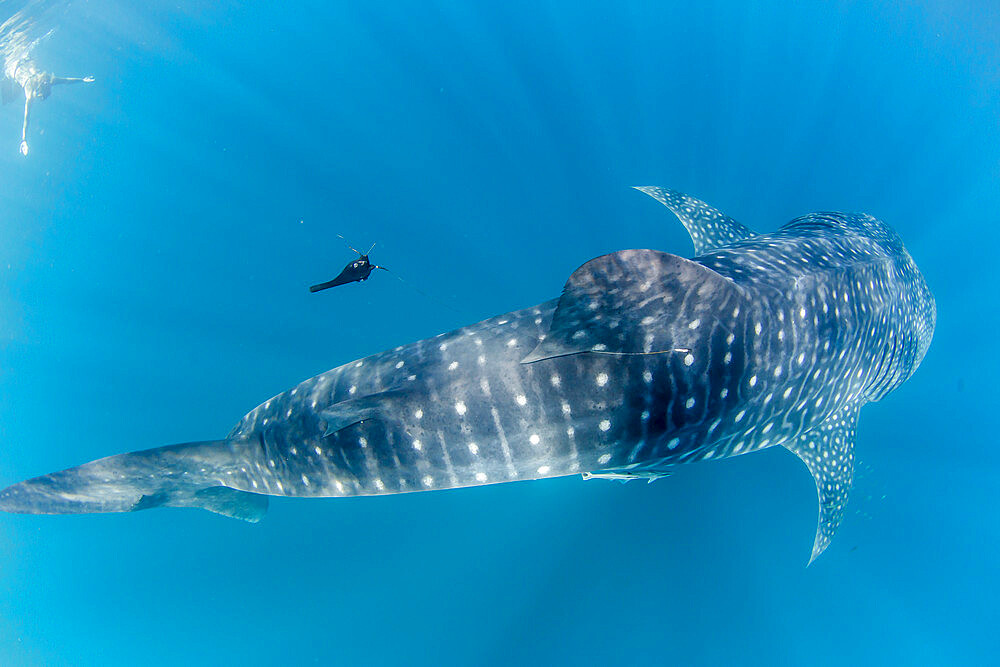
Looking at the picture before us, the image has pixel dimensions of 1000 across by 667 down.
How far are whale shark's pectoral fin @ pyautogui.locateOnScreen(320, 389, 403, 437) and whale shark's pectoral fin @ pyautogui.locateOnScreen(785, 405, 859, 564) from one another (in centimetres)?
429

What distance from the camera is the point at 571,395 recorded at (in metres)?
2.51

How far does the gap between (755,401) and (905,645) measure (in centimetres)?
825

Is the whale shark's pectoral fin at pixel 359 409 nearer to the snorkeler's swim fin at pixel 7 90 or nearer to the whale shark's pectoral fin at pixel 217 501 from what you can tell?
the whale shark's pectoral fin at pixel 217 501

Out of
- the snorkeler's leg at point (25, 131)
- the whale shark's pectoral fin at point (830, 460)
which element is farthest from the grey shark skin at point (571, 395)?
the snorkeler's leg at point (25, 131)

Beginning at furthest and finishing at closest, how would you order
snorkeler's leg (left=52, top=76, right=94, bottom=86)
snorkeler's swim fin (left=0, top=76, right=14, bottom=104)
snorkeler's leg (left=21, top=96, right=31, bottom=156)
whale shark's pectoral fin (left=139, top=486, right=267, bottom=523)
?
snorkeler's swim fin (left=0, top=76, right=14, bottom=104) → snorkeler's leg (left=21, top=96, right=31, bottom=156) → snorkeler's leg (left=52, top=76, right=94, bottom=86) → whale shark's pectoral fin (left=139, top=486, right=267, bottom=523)

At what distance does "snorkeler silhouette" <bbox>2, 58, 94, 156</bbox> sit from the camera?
11984 mm

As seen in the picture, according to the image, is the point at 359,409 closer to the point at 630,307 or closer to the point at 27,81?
the point at 630,307

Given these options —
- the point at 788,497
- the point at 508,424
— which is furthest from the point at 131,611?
the point at 788,497

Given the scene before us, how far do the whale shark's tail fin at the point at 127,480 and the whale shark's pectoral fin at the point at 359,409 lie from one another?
1.44 m

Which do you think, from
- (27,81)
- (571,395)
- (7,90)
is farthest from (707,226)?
(7,90)

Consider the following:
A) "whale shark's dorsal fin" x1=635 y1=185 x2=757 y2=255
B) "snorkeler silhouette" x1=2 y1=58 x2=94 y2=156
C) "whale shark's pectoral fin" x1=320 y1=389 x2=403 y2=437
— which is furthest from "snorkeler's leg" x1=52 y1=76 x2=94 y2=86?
"whale shark's dorsal fin" x1=635 y1=185 x2=757 y2=255

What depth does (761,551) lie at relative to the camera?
6805 millimetres

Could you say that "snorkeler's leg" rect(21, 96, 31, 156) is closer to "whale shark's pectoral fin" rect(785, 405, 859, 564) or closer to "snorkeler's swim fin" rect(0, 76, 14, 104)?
"snorkeler's swim fin" rect(0, 76, 14, 104)

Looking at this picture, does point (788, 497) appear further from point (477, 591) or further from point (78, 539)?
point (78, 539)
